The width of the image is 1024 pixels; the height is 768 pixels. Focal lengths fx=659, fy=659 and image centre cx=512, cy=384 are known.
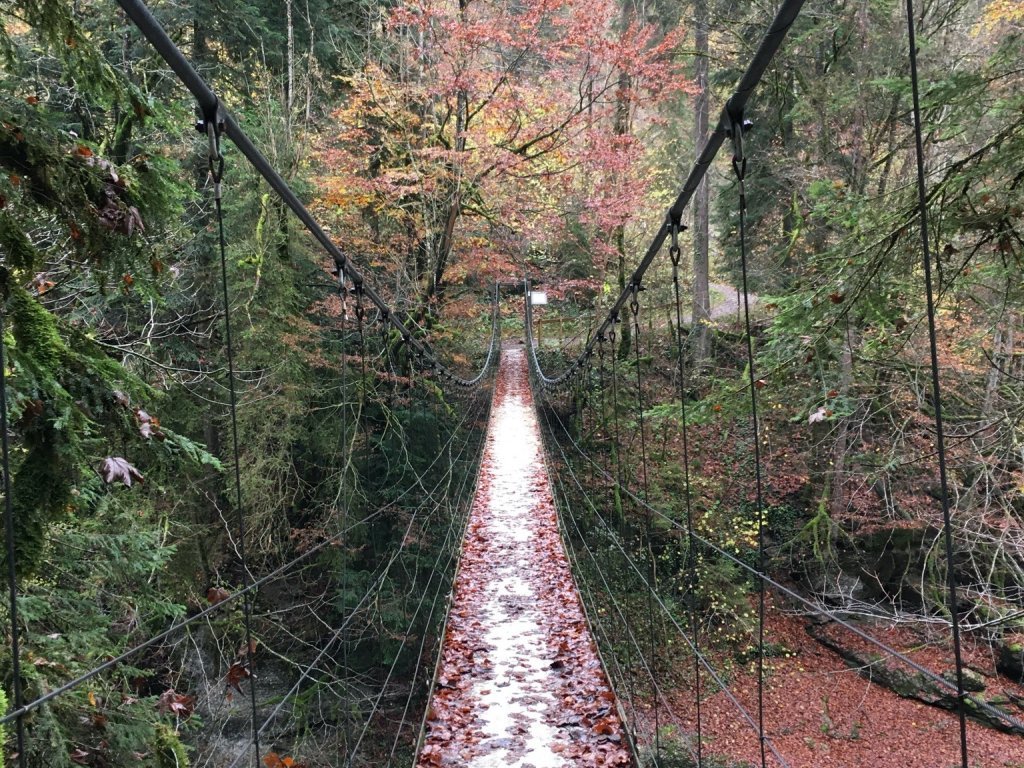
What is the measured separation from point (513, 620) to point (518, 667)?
0.56 metres

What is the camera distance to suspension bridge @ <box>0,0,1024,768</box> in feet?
4.38

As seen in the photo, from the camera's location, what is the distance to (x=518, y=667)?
311 centimetres

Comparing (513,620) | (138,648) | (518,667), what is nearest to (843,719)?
(513,620)

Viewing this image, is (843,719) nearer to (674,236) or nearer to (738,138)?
(674,236)

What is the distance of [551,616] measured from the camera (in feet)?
12.3

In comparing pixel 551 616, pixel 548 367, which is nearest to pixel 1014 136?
pixel 551 616

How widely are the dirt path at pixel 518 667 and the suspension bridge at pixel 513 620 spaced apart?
0.01 meters

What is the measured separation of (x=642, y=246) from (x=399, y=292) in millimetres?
5870

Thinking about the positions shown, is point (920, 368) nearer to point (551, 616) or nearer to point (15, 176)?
point (551, 616)

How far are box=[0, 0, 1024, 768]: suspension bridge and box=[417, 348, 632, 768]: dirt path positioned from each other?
12 millimetres

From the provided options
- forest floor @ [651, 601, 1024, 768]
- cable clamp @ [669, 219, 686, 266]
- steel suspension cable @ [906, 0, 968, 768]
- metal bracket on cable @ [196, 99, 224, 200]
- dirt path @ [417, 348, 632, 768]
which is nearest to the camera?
steel suspension cable @ [906, 0, 968, 768]

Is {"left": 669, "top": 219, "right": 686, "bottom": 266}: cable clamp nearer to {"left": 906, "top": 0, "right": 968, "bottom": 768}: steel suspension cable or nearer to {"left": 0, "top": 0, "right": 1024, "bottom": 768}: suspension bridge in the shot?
{"left": 0, "top": 0, "right": 1024, "bottom": 768}: suspension bridge

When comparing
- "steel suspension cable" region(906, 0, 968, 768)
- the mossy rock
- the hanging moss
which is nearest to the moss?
the hanging moss

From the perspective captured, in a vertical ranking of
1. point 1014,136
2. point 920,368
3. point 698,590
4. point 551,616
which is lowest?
point 698,590
